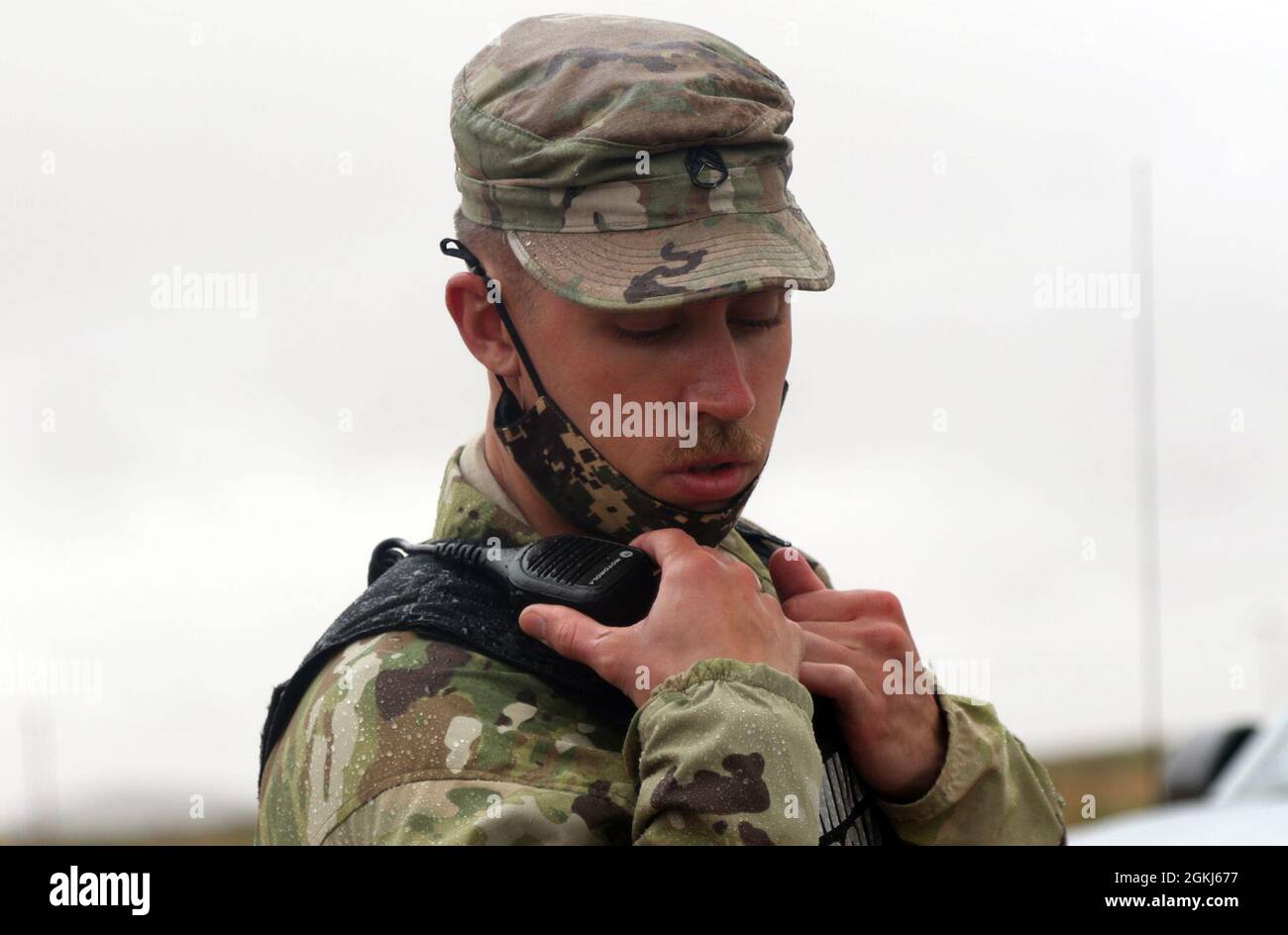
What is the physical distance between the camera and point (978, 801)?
2.70 meters

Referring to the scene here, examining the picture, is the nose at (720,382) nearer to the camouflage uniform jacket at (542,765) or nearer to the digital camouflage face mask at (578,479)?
the digital camouflage face mask at (578,479)

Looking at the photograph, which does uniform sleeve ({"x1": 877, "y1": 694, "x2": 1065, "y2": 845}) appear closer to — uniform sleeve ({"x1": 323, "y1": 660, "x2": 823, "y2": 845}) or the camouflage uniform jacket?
the camouflage uniform jacket

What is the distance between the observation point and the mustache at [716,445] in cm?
252

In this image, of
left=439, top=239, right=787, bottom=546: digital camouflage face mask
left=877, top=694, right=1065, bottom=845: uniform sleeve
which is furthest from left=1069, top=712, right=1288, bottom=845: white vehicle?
left=439, top=239, right=787, bottom=546: digital camouflage face mask

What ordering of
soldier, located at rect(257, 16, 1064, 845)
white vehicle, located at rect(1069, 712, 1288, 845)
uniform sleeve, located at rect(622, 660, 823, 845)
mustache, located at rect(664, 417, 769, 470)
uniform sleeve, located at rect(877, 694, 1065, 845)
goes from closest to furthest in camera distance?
1. uniform sleeve, located at rect(622, 660, 823, 845)
2. soldier, located at rect(257, 16, 1064, 845)
3. mustache, located at rect(664, 417, 769, 470)
4. uniform sleeve, located at rect(877, 694, 1065, 845)
5. white vehicle, located at rect(1069, 712, 1288, 845)

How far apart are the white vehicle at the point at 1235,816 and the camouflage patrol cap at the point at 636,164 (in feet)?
9.49

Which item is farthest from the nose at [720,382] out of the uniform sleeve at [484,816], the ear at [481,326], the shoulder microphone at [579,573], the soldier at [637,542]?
the uniform sleeve at [484,816]

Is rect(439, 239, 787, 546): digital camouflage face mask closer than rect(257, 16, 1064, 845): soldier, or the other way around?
rect(257, 16, 1064, 845): soldier

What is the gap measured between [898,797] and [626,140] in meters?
1.19

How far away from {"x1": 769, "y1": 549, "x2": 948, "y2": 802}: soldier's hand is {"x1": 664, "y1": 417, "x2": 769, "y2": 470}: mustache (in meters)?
0.33

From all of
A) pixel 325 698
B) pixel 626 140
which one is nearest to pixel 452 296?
pixel 626 140

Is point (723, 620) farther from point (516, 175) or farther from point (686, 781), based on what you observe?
point (516, 175)

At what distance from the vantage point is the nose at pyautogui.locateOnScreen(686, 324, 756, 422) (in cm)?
247

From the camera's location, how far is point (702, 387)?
2475 millimetres
